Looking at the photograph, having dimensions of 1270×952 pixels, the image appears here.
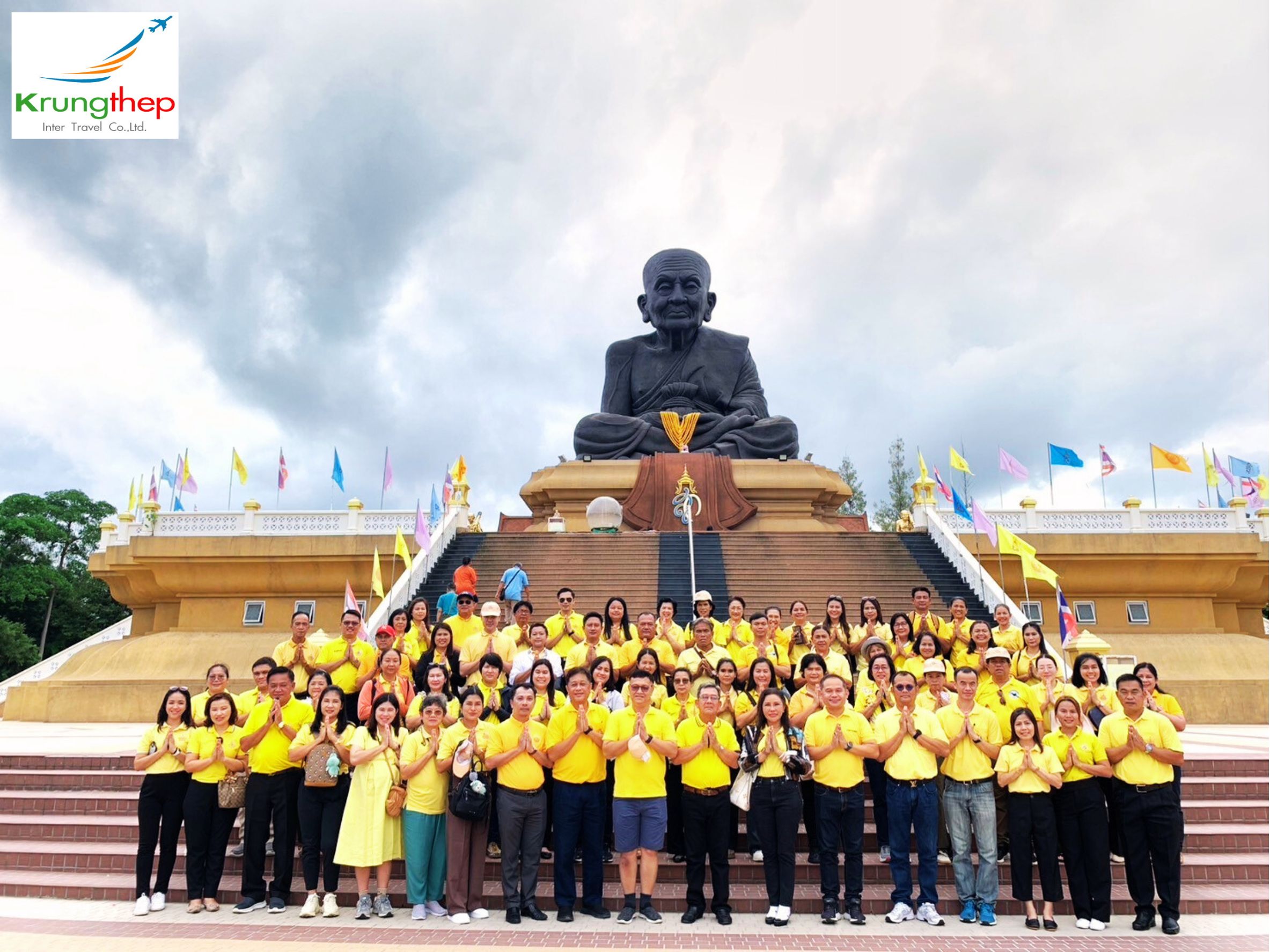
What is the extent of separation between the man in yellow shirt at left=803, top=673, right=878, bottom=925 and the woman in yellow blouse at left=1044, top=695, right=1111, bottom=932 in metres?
1.09

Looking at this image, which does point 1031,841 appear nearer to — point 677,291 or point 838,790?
point 838,790

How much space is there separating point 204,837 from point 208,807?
0.19 meters

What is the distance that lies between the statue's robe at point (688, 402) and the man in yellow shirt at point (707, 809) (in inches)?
548

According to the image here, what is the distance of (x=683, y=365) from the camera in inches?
827

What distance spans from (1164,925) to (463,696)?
4.12 m

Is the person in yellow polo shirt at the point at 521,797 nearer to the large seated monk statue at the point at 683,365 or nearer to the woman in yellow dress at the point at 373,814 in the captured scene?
the woman in yellow dress at the point at 373,814

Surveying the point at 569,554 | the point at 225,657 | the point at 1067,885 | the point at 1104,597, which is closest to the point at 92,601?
the point at 225,657

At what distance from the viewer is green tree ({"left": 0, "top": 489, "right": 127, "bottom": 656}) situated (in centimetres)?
3044

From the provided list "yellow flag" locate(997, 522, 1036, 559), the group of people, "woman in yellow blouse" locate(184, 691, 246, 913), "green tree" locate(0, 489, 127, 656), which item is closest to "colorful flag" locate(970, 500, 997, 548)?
"yellow flag" locate(997, 522, 1036, 559)

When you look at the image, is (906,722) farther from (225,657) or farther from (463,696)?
(225,657)

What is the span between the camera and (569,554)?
14.1m

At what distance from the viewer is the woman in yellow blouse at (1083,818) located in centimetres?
486

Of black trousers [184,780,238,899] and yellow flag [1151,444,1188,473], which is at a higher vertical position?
yellow flag [1151,444,1188,473]

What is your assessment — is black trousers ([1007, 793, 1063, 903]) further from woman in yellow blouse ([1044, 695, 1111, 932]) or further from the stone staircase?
the stone staircase
